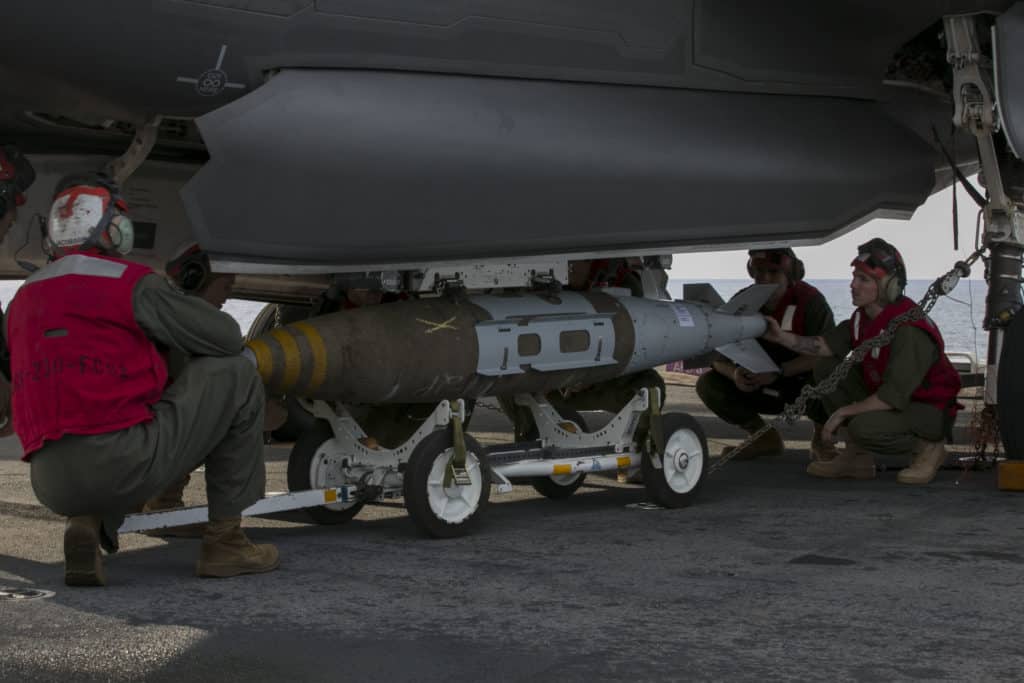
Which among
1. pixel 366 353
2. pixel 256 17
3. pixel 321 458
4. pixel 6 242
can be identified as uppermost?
pixel 256 17

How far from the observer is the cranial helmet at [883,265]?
22.6 feet

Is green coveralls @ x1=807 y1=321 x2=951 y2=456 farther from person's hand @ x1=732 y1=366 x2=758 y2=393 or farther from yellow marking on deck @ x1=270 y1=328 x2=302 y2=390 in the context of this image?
yellow marking on deck @ x1=270 y1=328 x2=302 y2=390

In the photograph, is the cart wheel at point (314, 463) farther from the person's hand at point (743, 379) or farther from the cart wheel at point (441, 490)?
the person's hand at point (743, 379)

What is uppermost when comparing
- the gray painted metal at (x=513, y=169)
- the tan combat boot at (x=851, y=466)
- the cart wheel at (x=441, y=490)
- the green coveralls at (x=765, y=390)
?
the gray painted metal at (x=513, y=169)

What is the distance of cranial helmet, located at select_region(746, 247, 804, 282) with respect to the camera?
26.1 ft

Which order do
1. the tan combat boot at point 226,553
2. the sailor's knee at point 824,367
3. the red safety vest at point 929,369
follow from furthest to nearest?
the sailor's knee at point 824,367, the red safety vest at point 929,369, the tan combat boot at point 226,553

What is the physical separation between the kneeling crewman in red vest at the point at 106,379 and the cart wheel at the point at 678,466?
2154 mm

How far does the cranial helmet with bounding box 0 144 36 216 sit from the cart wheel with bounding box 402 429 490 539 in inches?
74.8

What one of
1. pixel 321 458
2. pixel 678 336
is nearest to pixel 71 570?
pixel 321 458

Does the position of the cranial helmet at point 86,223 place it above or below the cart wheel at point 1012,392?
above

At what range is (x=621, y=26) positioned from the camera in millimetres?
5605

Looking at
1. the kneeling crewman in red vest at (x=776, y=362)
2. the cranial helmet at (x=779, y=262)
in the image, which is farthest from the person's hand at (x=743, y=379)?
the cranial helmet at (x=779, y=262)

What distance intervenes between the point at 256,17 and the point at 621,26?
161 centimetres

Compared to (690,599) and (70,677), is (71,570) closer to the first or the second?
(70,677)
